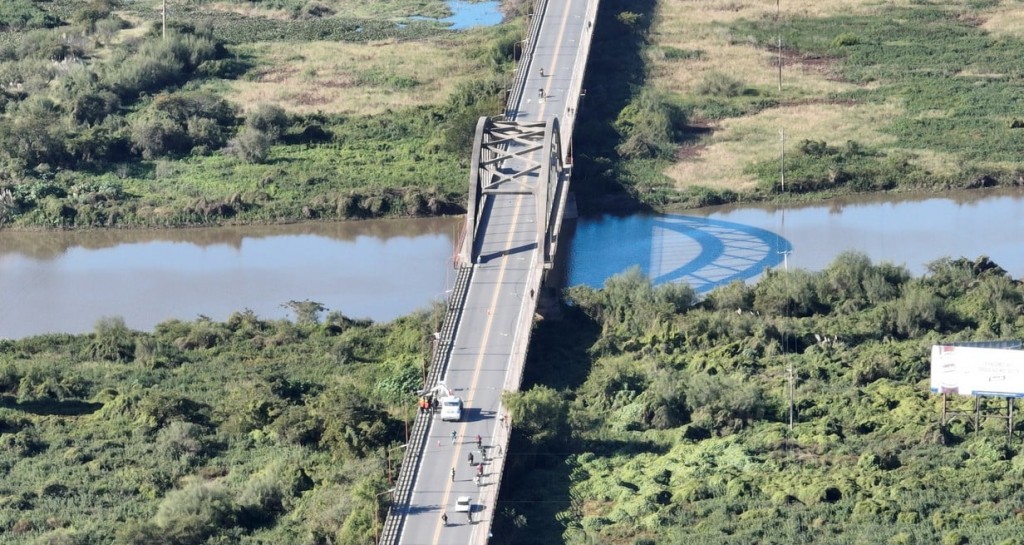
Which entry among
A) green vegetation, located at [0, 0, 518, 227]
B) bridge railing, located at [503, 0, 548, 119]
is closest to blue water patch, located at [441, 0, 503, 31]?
green vegetation, located at [0, 0, 518, 227]

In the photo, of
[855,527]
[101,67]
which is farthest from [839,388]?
[101,67]

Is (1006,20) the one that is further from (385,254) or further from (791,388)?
(791,388)

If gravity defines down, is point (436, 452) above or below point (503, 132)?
below

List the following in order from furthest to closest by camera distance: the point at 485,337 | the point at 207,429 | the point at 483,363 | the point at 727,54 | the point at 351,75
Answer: the point at 727,54
the point at 351,75
the point at 485,337
the point at 483,363
the point at 207,429

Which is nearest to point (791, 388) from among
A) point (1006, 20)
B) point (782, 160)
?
point (782, 160)

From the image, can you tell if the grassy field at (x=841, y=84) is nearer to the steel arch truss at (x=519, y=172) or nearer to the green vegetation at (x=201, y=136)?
Result: the green vegetation at (x=201, y=136)

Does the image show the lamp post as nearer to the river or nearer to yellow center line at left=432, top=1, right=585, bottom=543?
yellow center line at left=432, top=1, right=585, bottom=543

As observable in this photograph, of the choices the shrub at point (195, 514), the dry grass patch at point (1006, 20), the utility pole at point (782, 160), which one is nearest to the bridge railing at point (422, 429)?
the shrub at point (195, 514)

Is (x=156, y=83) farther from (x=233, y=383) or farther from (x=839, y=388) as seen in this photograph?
(x=839, y=388)
